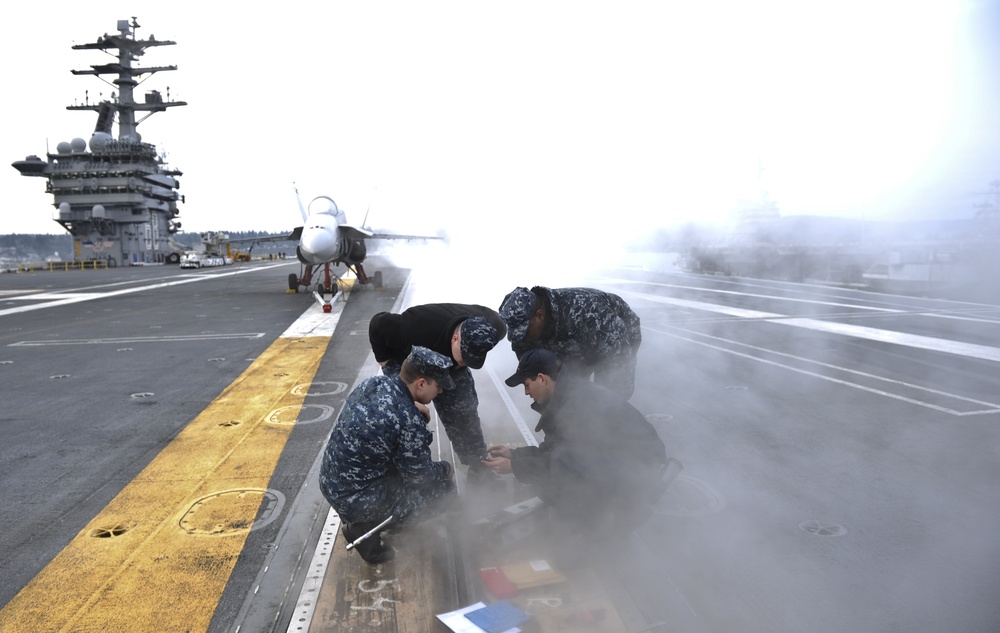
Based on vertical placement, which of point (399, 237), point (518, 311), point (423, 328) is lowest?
point (423, 328)

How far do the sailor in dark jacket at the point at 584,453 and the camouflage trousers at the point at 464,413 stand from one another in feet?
1.86

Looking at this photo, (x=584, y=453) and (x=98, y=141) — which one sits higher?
(x=98, y=141)

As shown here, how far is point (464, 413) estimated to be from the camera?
14.7 ft

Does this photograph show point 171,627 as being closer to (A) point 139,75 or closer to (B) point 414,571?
(B) point 414,571

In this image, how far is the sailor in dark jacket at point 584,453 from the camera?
3.38m

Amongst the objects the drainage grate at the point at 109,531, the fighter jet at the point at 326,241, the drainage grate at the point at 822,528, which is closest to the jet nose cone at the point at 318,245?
the fighter jet at the point at 326,241

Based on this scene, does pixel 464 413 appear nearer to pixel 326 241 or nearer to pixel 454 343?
pixel 454 343

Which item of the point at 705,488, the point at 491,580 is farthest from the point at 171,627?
the point at 705,488

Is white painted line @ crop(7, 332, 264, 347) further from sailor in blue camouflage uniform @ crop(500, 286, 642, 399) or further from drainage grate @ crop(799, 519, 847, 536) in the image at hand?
drainage grate @ crop(799, 519, 847, 536)

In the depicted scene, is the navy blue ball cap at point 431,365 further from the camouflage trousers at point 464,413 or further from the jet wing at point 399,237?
the jet wing at point 399,237

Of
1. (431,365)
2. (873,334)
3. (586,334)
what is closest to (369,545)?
(431,365)

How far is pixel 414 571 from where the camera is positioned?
3344 mm

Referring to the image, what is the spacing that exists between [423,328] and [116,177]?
65896 millimetres

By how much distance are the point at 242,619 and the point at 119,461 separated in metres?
3.01
